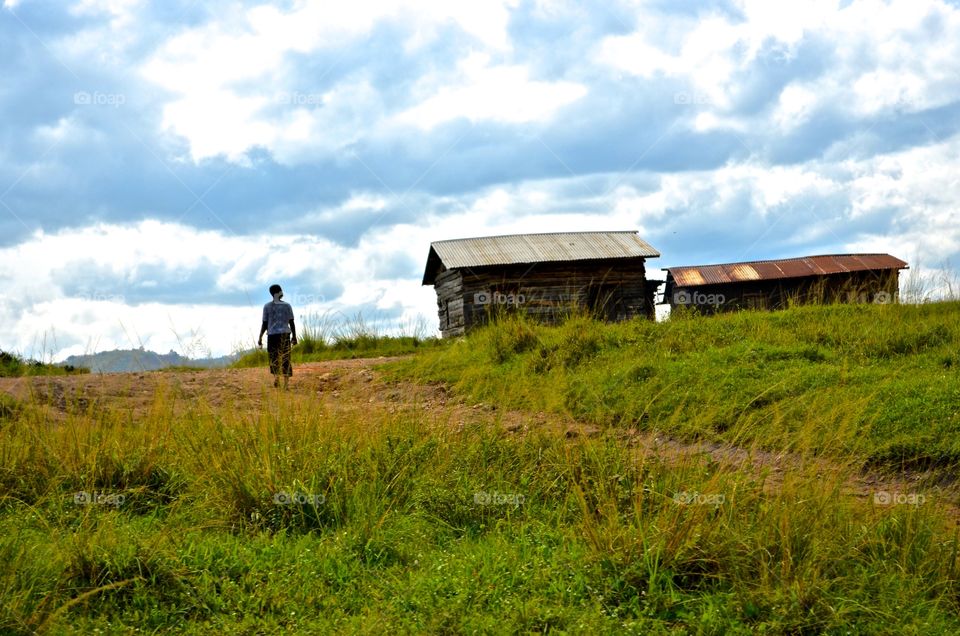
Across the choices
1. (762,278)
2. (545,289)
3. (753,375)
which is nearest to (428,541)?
(753,375)

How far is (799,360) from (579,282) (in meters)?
15.1

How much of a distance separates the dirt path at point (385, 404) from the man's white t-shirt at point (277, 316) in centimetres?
95

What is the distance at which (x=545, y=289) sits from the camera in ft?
84.0

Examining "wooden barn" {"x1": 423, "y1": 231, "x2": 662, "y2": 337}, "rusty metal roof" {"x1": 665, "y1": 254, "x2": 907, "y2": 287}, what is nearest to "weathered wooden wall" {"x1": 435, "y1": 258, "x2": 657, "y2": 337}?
"wooden barn" {"x1": 423, "y1": 231, "x2": 662, "y2": 337}

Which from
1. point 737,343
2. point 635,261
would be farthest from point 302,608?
point 635,261

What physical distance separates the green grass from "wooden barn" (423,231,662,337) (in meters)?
9.29

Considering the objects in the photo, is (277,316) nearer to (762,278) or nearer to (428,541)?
(428,541)

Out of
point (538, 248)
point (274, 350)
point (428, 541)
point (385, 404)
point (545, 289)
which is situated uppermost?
point (538, 248)

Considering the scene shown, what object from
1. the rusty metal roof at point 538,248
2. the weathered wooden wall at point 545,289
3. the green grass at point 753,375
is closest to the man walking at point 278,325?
the green grass at point 753,375

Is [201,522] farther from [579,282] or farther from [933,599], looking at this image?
[579,282]

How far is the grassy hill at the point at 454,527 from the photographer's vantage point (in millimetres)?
4598

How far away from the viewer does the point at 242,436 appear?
22.5 ft

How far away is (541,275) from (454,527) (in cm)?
2011

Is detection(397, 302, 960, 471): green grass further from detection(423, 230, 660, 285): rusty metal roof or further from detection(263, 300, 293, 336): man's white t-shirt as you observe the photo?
detection(423, 230, 660, 285): rusty metal roof
